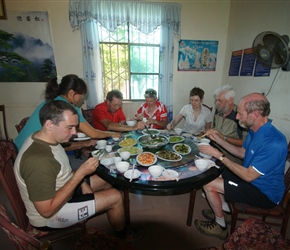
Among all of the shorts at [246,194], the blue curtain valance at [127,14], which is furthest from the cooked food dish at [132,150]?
the blue curtain valance at [127,14]

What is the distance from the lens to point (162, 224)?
1.87 metres

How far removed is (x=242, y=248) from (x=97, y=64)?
3389 millimetres

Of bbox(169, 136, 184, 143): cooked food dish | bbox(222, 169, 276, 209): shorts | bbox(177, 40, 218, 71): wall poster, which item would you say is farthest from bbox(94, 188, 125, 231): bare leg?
bbox(177, 40, 218, 71): wall poster

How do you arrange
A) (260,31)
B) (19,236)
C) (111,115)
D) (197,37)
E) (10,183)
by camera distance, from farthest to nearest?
(197,37), (260,31), (111,115), (10,183), (19,236)

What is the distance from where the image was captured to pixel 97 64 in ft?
10.8

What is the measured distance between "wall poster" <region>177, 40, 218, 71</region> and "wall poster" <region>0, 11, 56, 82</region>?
261 cm

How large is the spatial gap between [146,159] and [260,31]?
9.50 ft

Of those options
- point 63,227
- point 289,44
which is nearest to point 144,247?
point 63,227

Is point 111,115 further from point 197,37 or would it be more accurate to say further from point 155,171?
point 197,37

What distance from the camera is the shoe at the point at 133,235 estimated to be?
5.37ft

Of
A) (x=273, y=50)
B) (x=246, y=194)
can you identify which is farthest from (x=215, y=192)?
(x=273, y=50)

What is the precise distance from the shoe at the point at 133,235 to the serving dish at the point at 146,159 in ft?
2.76

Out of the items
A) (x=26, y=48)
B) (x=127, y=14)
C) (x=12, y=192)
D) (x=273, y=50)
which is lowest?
(x=12, y=192)

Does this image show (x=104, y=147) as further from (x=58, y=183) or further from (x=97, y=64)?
(x=97, y=64)
